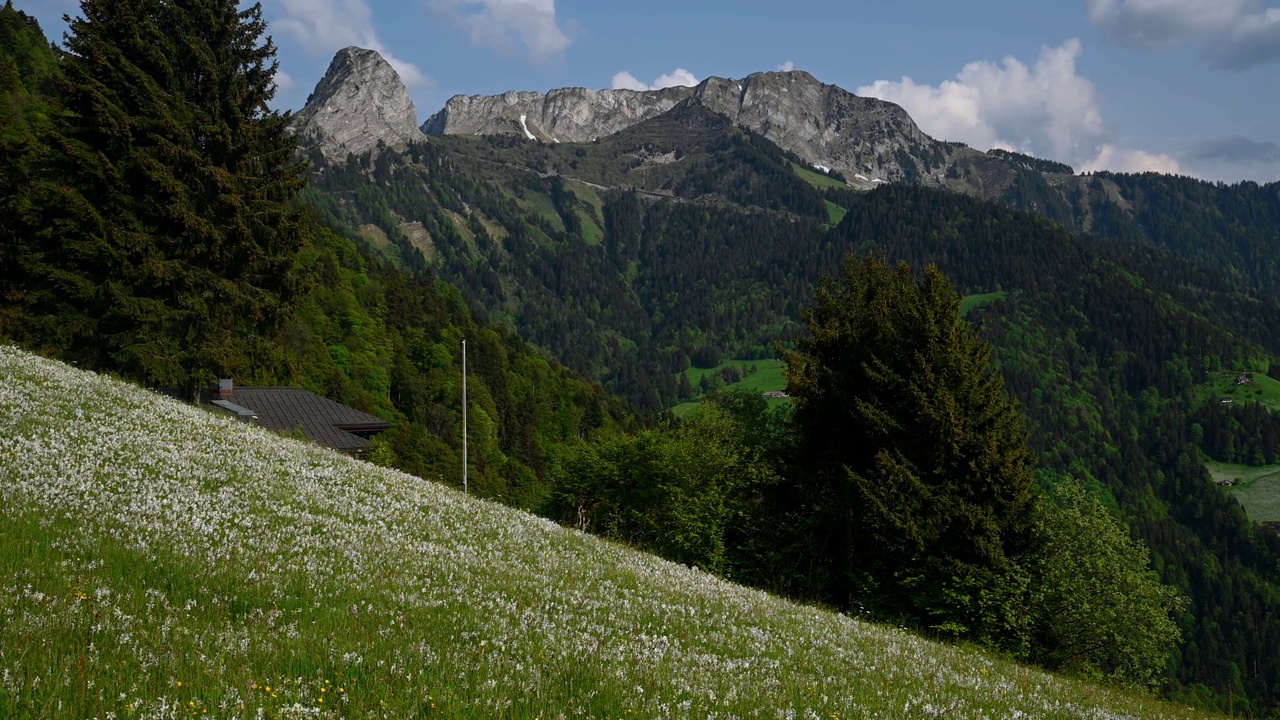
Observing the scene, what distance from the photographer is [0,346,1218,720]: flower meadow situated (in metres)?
6.66

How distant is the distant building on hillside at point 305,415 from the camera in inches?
2223

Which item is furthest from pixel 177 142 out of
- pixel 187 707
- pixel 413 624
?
pixel 187 707

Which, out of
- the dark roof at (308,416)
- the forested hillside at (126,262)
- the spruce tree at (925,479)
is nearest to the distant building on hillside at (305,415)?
the dark roof at (308,416)

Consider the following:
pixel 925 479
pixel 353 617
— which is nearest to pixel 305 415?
pixel 925 479

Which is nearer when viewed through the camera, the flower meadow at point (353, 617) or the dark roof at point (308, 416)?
the flower meadow at point (353, 617)

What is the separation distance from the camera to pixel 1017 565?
35.3 meters

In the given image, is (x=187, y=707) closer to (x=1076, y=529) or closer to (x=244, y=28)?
(x=244, y=28)

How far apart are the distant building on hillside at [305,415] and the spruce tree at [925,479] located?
33.9 metres

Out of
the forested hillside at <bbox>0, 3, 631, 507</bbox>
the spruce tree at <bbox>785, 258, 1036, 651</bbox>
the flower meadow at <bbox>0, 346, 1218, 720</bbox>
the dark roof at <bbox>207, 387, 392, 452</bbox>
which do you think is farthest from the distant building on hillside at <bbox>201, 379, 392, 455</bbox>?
the flower meadow at <bbox>0, 346, 1218, 720</bbox>

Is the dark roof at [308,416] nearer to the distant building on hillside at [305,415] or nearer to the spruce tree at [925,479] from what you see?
the distant building on hillside at [305,415]

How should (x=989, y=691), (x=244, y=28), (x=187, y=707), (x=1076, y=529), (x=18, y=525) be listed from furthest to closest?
(x=1076, y=529)
(x=244, y=28)
(x=989, y=691)
(x=18, y=525)
(x=187, y=707)

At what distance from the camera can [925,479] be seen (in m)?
36.8

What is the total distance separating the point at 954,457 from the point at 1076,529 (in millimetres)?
9740

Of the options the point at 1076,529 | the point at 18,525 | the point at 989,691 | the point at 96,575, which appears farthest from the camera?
the point at 1076,529
